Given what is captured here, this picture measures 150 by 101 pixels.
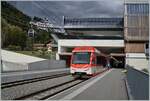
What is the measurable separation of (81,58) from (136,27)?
181 ft

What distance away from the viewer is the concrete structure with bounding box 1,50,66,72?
44.7m

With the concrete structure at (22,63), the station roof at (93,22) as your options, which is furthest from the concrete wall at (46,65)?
the station roof at (93,22)

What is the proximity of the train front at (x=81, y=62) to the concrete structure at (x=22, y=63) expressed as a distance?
1527 centimetres

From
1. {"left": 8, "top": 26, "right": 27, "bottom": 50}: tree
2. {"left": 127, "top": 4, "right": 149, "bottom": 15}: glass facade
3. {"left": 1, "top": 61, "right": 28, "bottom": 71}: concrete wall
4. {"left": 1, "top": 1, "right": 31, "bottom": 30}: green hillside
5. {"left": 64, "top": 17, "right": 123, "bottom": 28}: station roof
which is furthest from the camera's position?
{"left": 64, "top": 17, "right": 123, "bottom": 28}: station roof

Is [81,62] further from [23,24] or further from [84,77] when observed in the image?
[23,24]

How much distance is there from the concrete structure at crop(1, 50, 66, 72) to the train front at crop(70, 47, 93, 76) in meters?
15.3

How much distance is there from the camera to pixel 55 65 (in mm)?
64188

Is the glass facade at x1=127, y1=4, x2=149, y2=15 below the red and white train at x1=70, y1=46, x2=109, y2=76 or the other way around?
the other way around

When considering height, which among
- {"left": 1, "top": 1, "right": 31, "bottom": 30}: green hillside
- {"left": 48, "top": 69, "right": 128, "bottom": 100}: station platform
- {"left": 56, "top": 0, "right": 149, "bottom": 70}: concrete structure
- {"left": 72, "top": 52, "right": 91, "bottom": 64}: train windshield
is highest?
{"left": 1, "top": 1, "right": 31, "bottom": 30}: green hillside

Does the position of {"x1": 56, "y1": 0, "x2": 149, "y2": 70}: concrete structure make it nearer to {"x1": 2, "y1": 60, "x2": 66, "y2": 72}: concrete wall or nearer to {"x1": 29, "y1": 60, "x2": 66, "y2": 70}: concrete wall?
{"x1": 29, "y1": 60, "x2": 66, "y2": 70}: concrete wall

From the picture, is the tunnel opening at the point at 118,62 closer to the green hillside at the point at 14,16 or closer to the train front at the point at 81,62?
the green hillside at the point at 14,16

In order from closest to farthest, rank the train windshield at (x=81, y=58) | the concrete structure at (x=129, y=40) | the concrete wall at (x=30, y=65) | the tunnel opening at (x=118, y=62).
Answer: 1. the train windshield at (x=81, y=58)
2. the concrete wall at (x=30, y=65)
3. the concrete structure at (x=129, y=40)
4. the tunnel opening at (x=118, y=62)

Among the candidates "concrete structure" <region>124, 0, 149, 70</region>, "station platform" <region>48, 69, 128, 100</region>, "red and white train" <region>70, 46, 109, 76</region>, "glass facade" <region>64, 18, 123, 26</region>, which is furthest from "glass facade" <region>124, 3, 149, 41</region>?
"station platform" <region>48, 69, 128, 100</region>

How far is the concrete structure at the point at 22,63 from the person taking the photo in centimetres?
4472
